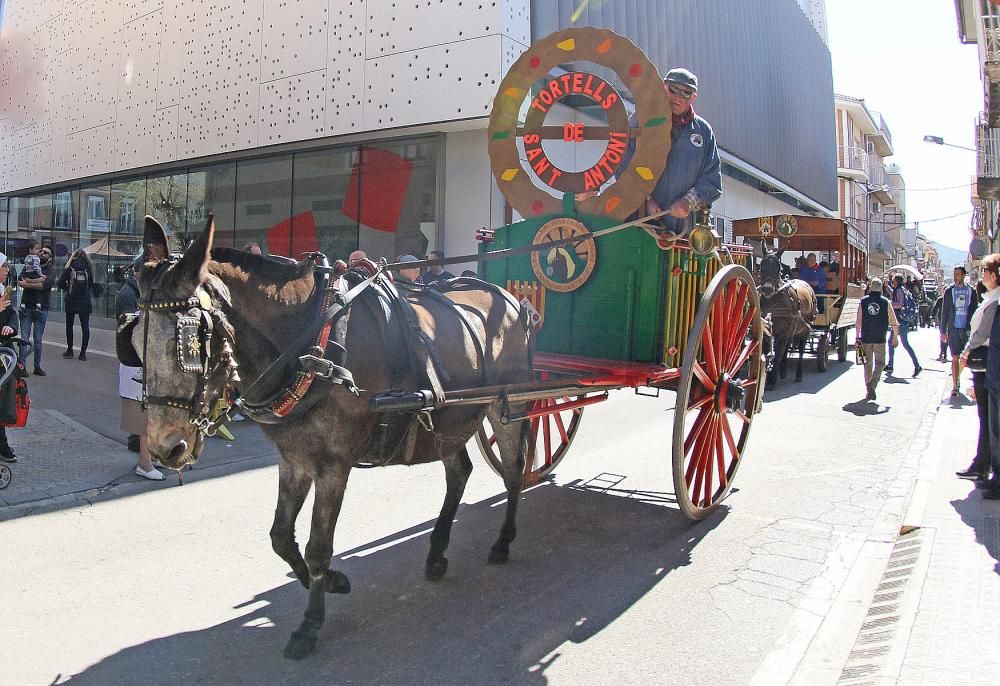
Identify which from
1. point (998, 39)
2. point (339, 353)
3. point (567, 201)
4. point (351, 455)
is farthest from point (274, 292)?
point (998, 39)

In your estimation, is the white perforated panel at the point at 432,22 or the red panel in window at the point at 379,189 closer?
the white perforated panel at the point at 432,22

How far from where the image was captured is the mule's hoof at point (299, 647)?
346cm

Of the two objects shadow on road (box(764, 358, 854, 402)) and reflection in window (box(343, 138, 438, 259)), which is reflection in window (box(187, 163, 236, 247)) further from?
shadow on road (box(764, 358, 854, 402))

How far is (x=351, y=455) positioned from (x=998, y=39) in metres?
21.2

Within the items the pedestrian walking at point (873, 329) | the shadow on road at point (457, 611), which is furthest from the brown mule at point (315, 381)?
the pedestrian walking at point (873, 329)

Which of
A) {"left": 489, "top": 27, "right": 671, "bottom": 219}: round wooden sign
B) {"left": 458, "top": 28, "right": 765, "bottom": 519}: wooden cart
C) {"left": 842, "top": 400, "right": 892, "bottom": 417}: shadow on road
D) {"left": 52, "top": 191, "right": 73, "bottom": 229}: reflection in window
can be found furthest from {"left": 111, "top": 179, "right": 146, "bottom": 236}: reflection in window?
{"left": 842, "top": 400, "right": 892, "bottom": 417}: shadow on road

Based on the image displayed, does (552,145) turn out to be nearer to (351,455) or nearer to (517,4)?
(517,4)

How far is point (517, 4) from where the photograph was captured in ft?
38.6

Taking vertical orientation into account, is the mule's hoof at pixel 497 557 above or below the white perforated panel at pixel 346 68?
below

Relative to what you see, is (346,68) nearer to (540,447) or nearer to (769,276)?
(769,276)

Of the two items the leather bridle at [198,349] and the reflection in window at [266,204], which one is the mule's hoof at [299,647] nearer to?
the leather bridle at [198,349]

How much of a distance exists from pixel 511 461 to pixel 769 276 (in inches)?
387

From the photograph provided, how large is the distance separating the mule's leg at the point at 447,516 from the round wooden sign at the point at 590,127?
1.87 m

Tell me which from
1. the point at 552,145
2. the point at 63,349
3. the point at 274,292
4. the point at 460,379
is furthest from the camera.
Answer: the point at 63,349
